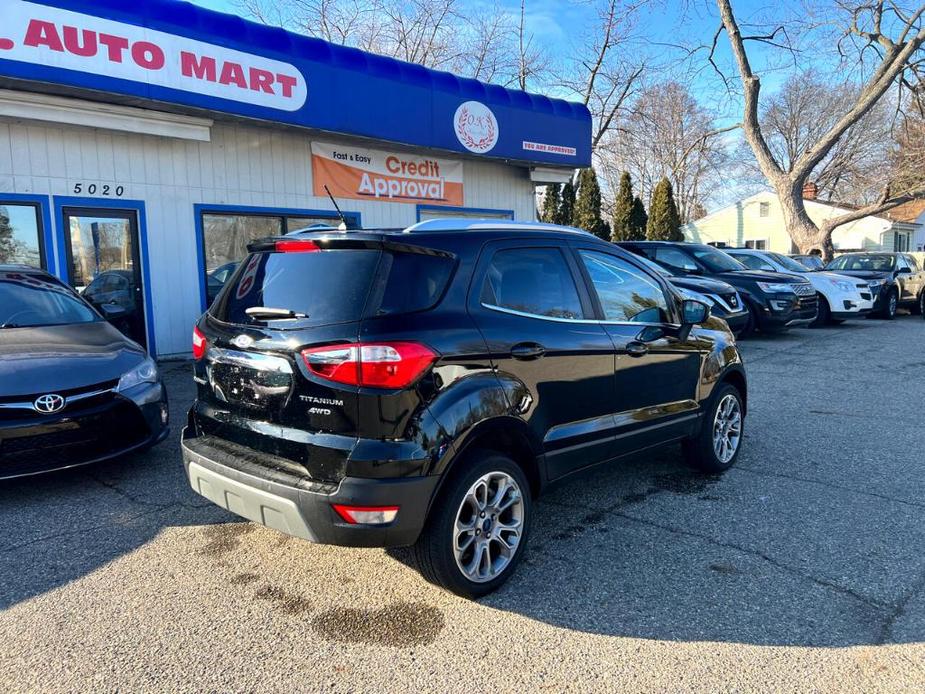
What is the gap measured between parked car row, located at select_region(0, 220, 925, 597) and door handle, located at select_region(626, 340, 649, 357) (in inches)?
0.5

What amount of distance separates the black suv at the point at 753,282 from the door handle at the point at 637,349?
8.97 m

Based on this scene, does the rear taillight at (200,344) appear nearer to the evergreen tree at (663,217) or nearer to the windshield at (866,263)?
the windshield at (866,263)

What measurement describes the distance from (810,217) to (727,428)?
4519 cm

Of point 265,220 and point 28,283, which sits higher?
point 265,220

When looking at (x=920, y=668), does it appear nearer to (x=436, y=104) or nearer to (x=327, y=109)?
(x=327, y=109)

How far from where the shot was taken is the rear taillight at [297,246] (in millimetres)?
3256

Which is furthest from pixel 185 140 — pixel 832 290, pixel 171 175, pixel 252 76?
pixel 832 290

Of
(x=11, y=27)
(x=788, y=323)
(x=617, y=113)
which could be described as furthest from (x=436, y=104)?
(x=617, y=113)

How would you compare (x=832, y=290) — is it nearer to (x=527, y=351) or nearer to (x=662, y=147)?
(x=527, y=351)

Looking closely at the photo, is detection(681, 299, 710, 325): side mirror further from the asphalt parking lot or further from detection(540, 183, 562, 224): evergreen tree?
detection(540, 183, 562, 224): evergreen tree

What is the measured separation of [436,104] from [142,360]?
7936mm

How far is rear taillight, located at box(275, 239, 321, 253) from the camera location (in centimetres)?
326

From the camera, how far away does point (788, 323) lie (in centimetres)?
1198

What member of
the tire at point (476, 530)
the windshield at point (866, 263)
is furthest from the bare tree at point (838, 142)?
the tire at point (476, 530)
